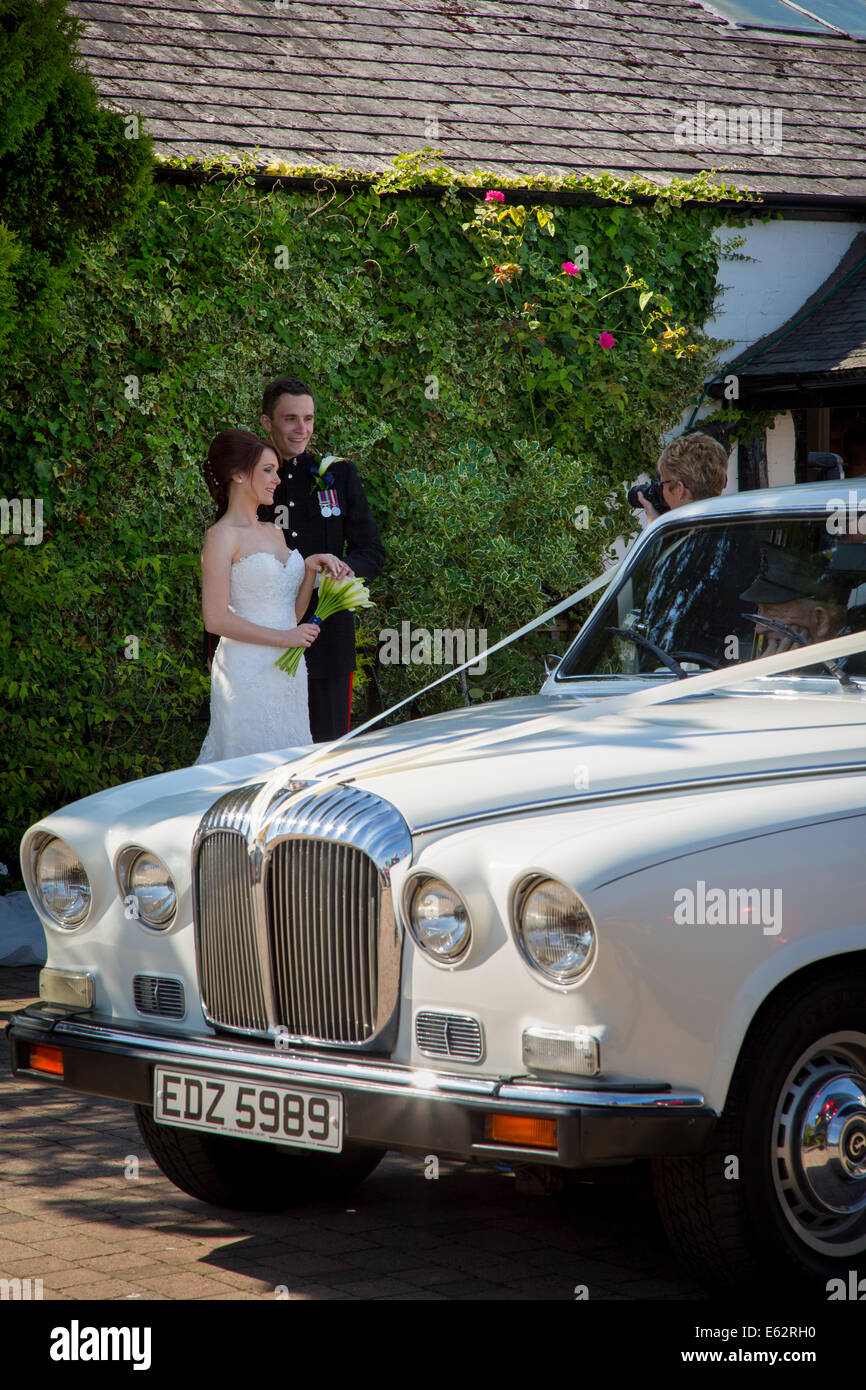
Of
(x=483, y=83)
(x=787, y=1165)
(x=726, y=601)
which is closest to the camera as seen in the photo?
(x=787, y=1165)

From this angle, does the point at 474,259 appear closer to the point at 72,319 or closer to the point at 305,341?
the point at 305,341

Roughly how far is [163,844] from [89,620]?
5.71 meters

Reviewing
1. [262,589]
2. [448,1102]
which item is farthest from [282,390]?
[448,1102]

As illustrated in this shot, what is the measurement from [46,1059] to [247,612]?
3033 mm

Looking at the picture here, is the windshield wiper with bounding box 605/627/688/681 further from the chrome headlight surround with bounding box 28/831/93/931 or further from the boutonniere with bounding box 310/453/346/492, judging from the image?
the boutonniere with bounding box 310/453/346/492

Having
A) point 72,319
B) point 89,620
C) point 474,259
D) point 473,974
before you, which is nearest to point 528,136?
point 474,259

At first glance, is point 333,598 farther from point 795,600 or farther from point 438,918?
point 438,918

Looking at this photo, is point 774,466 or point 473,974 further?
point 774,466

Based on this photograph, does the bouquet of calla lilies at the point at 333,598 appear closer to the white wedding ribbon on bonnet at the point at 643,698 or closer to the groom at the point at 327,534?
the groom at the point at 327,534

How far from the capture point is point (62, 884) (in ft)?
14.8

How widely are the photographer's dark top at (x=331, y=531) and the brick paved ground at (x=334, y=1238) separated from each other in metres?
3.11

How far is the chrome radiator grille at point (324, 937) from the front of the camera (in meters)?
3.84
